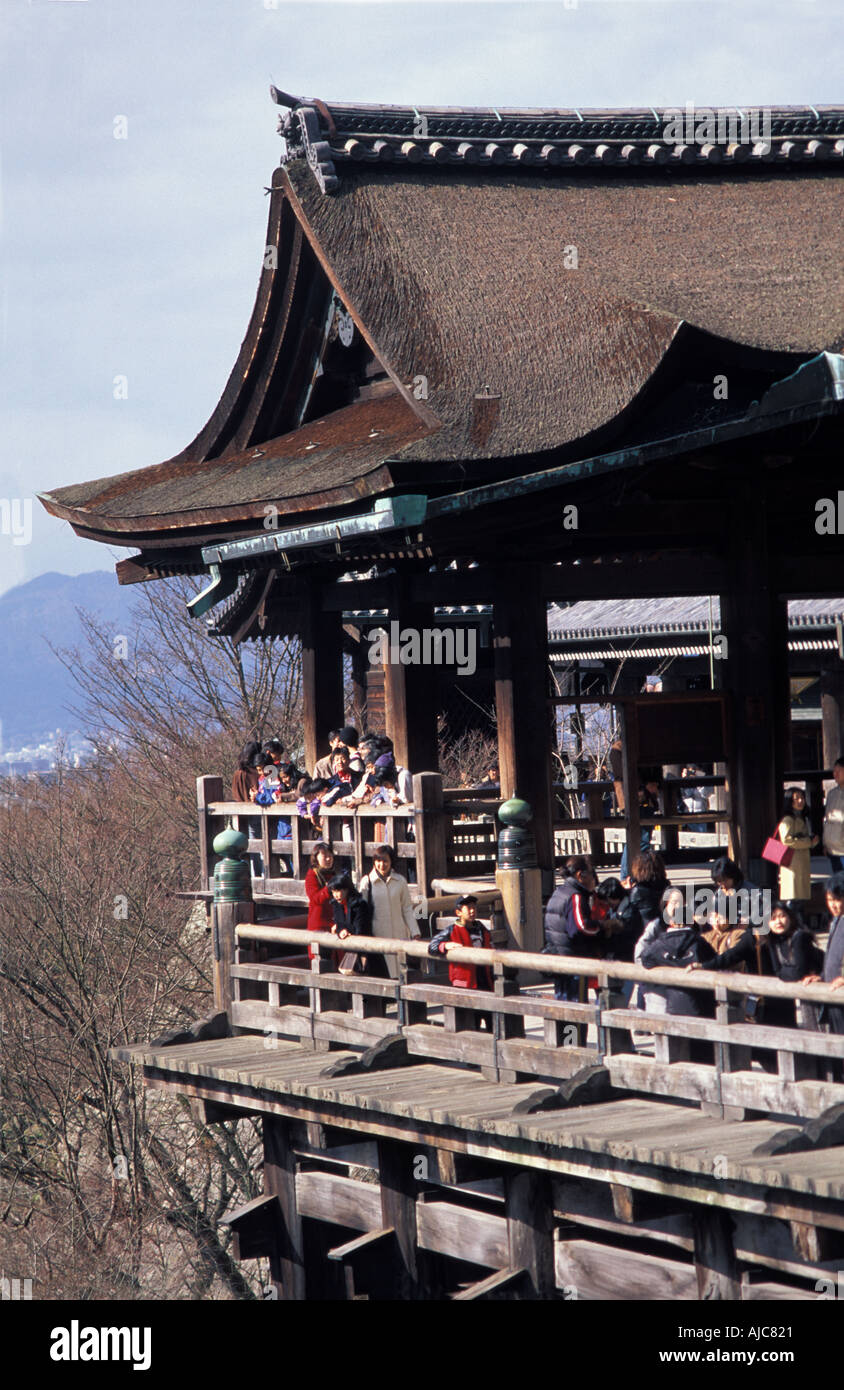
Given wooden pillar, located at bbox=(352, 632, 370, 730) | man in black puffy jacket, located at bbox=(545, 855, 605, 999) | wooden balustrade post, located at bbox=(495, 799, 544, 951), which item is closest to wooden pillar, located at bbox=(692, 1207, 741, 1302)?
man in black puffy jacket, located at bbox=(545, 855, 605, 999)

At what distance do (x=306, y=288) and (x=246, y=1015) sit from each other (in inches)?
267

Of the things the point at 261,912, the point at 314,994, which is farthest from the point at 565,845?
the point at 314,994

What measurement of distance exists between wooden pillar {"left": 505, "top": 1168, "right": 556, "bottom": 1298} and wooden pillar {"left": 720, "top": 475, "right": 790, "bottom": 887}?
3.41m

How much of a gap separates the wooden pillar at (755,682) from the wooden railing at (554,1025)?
7.12 feet

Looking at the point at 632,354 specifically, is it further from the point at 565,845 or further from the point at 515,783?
the point at 565,845

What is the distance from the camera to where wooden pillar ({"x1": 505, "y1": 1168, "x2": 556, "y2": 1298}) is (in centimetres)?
1075

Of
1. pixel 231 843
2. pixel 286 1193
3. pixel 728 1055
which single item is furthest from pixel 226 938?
pixel 728 1055

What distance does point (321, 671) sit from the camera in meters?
16.3

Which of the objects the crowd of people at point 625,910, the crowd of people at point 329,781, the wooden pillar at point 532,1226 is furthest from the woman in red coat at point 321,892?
the wooden pillar at point 532,1226

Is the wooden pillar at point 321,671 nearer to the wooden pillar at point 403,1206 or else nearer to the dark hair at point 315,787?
the dark hair at point 315,787

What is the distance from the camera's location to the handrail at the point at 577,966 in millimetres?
8750

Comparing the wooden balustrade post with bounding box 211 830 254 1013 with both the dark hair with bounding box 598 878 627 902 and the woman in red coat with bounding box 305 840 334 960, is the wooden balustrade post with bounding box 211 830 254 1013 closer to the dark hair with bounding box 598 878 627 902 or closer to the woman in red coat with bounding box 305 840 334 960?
the woman in red coat with bounding box 305 840 334 960

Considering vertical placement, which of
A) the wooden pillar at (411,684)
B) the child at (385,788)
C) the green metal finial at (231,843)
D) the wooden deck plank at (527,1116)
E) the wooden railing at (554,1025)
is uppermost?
the wooden pillar at (411,684)
